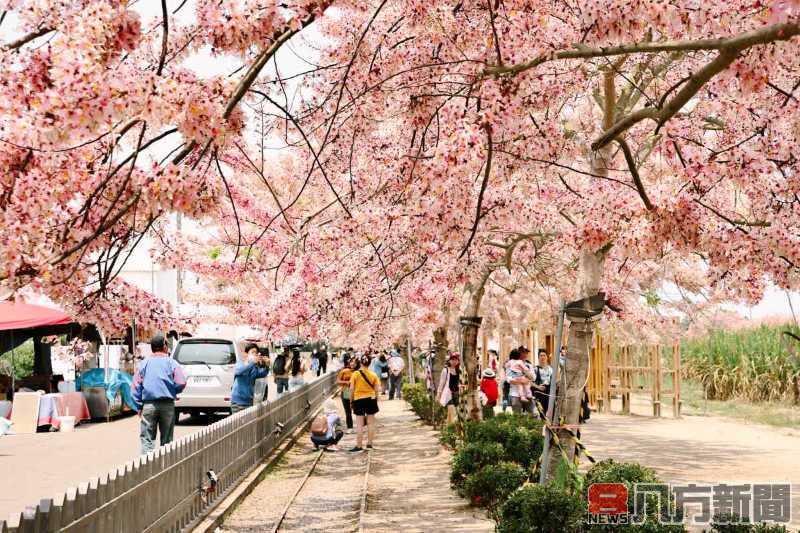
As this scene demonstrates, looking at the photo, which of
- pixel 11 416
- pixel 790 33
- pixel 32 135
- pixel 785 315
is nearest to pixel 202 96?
pixel 32 135

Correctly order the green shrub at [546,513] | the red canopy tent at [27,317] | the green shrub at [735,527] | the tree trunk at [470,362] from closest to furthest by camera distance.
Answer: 1. the green shrub at [735,527]
2. the green shrub at [546,513]
3. the tree trunk at [470,362]
4. the red canopy tent at [27,317]

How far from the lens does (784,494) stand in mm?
10125

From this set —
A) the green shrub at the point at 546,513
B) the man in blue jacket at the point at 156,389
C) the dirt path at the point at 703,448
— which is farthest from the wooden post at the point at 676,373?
the green shrub at the point at 546,513

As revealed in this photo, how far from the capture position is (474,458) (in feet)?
41.9

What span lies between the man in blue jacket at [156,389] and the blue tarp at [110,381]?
1102cm

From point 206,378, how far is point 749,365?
1972cm

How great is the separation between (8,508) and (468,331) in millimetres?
8964

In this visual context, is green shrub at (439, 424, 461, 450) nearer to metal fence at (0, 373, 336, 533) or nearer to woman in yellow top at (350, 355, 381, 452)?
woman in yellow top at (350, 355, 381, 452)

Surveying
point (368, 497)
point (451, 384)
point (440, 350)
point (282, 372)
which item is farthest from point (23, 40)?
point (282, 372)

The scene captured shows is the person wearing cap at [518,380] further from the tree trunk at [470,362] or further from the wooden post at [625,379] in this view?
the wooden post at [625,379]

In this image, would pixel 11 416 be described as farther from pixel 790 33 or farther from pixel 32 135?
pixel 790 33

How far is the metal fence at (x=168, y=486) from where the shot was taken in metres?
5.96

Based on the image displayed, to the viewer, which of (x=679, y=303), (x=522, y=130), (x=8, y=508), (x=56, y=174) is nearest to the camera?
(x=56, y=174)

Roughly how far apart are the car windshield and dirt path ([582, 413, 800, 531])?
28.7ft
